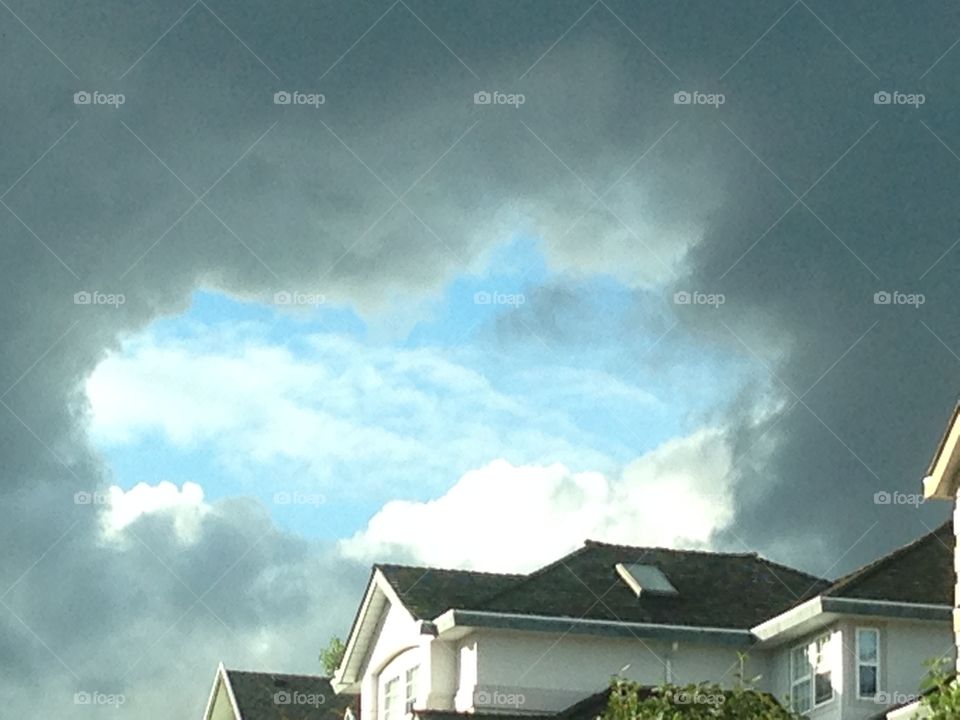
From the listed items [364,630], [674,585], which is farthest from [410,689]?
[674,585]

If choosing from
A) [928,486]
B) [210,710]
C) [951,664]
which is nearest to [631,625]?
[951,664]

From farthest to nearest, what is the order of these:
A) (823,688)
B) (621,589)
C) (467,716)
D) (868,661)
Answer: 1. (621,589)
2. (467,716)
3. (823,688)
4. (868,661)

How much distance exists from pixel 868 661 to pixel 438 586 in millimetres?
9980

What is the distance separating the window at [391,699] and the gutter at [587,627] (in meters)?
3.47

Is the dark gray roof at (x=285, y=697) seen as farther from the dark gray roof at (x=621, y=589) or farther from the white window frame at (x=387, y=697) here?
the dark gray roof at (x=621, y=589)

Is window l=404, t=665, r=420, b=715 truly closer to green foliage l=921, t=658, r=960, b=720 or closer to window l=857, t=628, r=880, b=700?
window l=857, t=628, r=880, b=700

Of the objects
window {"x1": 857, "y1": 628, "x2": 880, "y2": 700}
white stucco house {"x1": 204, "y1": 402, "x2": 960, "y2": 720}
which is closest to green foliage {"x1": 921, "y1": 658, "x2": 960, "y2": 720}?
white stucco house {"x1": 204, "y1": 402, "x2": 960, "y2": 720}

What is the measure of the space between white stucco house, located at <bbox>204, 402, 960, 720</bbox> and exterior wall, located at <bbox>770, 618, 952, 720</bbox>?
3 centimetres

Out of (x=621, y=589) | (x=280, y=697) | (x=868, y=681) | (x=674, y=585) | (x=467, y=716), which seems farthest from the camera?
(x=280, y=697)

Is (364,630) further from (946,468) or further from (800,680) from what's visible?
(946,468)

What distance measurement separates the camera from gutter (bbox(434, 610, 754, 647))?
41.8 meters

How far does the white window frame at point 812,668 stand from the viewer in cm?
3962

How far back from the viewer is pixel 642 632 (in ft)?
139

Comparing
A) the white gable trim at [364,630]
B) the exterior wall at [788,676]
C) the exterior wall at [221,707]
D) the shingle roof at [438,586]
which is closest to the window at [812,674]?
the exterior wall at [788,676]
